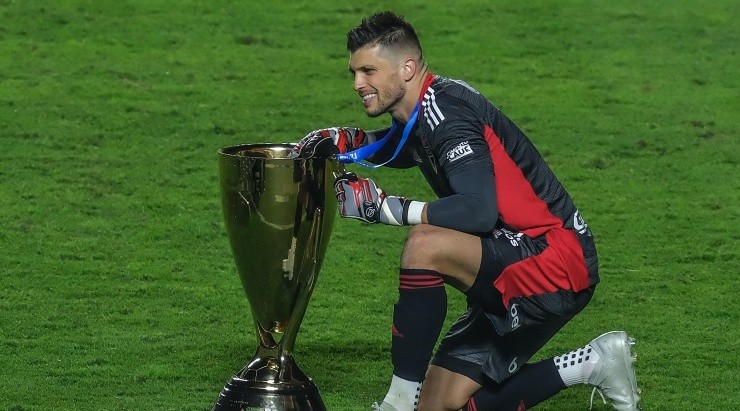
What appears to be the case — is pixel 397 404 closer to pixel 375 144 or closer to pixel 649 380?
pixel 375 144

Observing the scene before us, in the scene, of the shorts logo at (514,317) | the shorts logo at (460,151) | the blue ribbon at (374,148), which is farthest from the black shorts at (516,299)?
the blue ribbon at (374,148)

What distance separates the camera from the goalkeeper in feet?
11.8

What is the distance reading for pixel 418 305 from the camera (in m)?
3.55

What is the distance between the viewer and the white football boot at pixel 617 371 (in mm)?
3986

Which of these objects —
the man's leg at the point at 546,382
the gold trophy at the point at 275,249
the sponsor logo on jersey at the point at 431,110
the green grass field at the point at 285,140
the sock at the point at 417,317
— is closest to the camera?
the sock at the point at 417,317

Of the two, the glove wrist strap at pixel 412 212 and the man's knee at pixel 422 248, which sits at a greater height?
the glove wrist strap at pixel 412 212

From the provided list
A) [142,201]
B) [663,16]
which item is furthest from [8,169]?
[663,16]

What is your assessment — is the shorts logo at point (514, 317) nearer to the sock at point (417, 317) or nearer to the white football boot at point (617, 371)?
the sock at point (417, 317)

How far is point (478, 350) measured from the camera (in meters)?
3.98

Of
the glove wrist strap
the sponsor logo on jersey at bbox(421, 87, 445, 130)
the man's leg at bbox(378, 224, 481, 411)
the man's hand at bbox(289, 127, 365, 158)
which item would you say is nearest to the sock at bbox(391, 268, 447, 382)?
the man's leg at bbox(378, 224, 481, 411)

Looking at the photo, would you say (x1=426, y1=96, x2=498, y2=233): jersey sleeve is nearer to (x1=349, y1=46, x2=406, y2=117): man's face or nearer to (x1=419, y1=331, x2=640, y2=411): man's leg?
(x1=349, y1=46, x2=406, y2=117): man's face

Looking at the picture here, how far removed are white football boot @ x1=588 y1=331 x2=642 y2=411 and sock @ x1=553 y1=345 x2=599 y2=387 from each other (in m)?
0.01

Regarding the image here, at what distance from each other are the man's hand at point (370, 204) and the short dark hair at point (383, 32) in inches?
15.0

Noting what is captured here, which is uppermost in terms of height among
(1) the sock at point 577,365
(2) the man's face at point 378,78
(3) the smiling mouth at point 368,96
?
(2) the man's face at point 378,78
